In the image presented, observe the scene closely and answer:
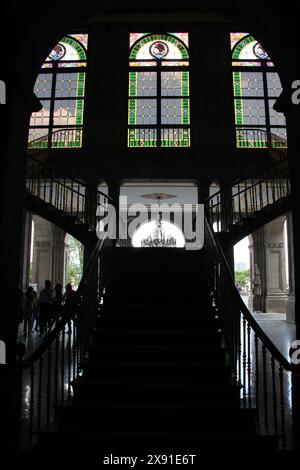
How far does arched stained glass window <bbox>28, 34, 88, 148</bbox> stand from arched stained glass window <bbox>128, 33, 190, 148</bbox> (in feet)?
4.92

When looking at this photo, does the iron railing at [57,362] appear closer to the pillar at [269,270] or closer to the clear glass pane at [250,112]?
the clear glass pane at [250,112]

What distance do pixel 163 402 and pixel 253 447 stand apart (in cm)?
105

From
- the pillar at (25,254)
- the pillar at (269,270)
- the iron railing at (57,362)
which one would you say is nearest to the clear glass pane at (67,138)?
the pillar at (25,254)

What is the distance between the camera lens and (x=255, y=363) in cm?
431

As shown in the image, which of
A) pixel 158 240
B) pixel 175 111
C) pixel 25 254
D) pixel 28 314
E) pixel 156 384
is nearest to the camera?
pixel 156 384

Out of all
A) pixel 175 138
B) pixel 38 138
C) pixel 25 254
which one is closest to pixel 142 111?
pixel 175 138

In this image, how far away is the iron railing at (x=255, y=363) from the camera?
3.39m

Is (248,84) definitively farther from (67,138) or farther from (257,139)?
(67,138)

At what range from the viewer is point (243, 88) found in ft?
37.3

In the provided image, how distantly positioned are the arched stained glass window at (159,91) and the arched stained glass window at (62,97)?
1501 mm

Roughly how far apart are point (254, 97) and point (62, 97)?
572 cm

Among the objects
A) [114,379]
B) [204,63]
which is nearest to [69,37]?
[204,63]

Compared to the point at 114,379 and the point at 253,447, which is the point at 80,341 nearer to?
the point at 114,379

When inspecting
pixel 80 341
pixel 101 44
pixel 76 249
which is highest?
pixel 101 44
